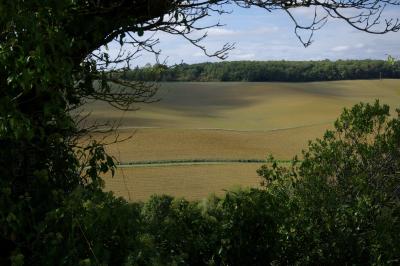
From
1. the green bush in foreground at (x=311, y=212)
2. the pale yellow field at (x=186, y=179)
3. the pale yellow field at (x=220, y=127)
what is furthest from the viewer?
the pale yellow field at (x=220, y=127)

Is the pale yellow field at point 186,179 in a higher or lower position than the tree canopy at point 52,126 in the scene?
lower

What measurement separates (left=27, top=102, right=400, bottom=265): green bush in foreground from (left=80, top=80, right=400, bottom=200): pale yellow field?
3813mm

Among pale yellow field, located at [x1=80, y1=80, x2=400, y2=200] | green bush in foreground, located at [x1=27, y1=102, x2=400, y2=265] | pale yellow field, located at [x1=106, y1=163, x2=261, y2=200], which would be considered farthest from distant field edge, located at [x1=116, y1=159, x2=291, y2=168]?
green bush in foreground, located at [x1=27, y1=102, x2=400, y2=265]

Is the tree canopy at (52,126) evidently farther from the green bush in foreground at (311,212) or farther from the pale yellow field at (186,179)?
the pale yellow field at (186,179)

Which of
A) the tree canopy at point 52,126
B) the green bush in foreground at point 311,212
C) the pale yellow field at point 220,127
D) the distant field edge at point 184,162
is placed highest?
the tree canopy at point 52,126

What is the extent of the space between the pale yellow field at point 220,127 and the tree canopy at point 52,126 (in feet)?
15.8

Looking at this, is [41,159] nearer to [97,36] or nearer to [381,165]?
[97,36]

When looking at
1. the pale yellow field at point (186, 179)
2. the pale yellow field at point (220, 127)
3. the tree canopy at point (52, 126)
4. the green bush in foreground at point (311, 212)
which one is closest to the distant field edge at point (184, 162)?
the pale yellow field at point (220, 127)

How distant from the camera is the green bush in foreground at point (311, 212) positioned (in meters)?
3.96

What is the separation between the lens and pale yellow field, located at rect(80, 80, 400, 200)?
20062 mm

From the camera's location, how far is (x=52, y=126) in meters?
3.05

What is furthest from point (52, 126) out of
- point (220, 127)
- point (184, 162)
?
point (220, 127)

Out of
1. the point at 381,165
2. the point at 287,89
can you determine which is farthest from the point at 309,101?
the point at 381,165

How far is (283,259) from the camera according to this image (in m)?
4.30
